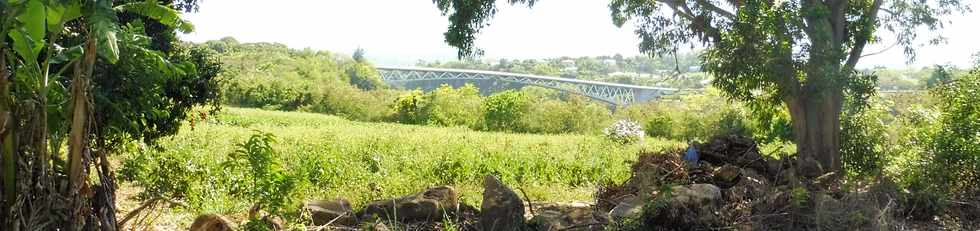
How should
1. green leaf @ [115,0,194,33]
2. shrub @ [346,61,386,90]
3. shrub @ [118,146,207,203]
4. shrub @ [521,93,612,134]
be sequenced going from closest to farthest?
1. green leaf @ [115,0,194,33]
2. shrub @ [118,146,207,203]
3. shrub @ [521,93,612,134]
4. shrub @ [346,61,386,90]

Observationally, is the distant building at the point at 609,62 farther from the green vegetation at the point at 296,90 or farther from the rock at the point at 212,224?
the rock at the point at 212,224

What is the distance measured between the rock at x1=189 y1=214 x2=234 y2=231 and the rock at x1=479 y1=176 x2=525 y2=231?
5.70 feet

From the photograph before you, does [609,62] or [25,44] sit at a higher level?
[25,44]

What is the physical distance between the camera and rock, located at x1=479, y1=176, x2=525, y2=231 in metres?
5.29

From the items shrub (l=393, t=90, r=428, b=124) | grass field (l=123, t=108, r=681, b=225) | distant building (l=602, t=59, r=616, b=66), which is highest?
grass field (l=123, t=108, r=681, b=225)

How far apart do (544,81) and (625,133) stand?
58.5m

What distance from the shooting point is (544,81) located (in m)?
81.5

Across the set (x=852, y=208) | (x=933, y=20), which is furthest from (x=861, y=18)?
(x=852, y=208)

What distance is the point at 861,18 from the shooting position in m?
9.26

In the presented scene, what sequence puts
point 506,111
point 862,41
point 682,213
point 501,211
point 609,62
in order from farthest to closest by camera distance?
point 609,62, point 506,111, point 862,41, point 682,213, point 501,211

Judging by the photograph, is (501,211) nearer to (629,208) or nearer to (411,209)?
(411,209)

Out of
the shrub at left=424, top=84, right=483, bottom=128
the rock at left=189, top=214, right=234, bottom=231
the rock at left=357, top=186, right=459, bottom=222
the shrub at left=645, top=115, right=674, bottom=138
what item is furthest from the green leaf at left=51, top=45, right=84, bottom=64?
the shrub at left=424, top=84, right=483, bottom=128

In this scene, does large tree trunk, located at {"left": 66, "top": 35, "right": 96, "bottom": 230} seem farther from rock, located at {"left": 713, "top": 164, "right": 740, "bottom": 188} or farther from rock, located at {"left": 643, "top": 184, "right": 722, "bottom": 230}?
rock, located at {"left": 713, "top": 164, "right": 740, "bottom": 188}

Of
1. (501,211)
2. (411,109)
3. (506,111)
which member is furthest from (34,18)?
(411,109)
